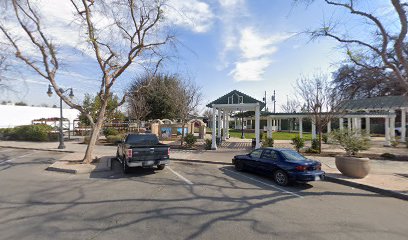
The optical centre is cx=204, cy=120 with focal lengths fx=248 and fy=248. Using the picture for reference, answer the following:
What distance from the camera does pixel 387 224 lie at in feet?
18.0

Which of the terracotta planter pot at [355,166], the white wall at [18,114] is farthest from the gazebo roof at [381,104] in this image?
the white wall at [18,114]

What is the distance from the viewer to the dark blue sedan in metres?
8.67

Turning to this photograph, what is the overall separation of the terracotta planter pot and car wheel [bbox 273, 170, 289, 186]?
325 centimetres

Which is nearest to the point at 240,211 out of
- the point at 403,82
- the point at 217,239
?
the point at 217,239

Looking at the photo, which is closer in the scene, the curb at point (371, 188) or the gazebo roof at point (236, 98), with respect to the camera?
the curb at point (371, 188)

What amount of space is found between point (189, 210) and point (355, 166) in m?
7.61

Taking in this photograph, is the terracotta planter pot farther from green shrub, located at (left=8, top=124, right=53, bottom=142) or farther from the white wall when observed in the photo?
the white wall

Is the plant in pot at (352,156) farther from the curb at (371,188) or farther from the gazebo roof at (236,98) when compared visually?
the gazebo roof at (236,98)

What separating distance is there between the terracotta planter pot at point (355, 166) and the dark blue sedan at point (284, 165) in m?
1.93

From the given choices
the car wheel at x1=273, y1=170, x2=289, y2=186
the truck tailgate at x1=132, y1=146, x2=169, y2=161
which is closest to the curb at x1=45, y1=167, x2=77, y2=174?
the truck tailgate at x1=132, y1=146, x2=169, y2=161

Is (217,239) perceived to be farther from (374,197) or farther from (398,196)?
(398,196)

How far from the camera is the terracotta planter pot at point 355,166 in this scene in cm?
995

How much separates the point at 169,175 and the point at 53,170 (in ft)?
18.4

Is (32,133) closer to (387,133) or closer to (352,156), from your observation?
(352,156)
